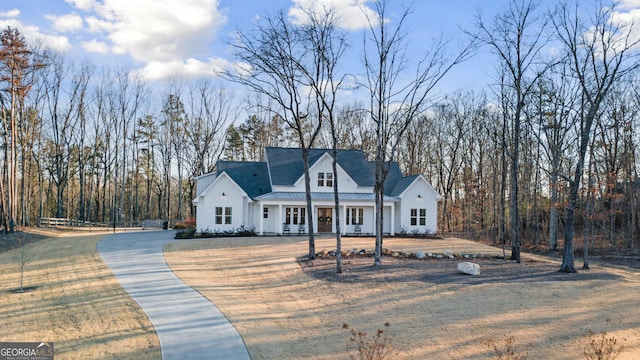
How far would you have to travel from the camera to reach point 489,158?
45438 millimetres

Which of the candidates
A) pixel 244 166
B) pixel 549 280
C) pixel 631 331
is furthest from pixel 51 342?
pixel 244 166

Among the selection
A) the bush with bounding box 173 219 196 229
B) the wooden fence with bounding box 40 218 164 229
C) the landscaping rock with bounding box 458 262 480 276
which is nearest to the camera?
the landscaping rock with bounding box 458 262 480 276

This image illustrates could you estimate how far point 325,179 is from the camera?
3312cm

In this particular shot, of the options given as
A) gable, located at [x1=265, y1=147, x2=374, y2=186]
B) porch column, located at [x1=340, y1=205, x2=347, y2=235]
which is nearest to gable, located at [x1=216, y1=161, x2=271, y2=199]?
gable, located at [x1=265, y1=147, x2=374, y2=186]

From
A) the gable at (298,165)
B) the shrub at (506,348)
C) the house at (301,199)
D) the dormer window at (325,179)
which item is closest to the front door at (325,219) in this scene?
the house at (301,199)

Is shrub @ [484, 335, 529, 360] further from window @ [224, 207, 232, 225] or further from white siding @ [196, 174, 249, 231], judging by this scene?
window @ [224, 207, 232, 225]

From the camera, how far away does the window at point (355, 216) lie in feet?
106

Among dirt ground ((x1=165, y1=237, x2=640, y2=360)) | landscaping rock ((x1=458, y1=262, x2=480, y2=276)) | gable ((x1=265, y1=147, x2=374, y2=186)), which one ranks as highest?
gable ((x1=265, y1=147, x2=374, y2=186))

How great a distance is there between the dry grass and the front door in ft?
52.3

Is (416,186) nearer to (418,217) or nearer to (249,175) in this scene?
(418,217)

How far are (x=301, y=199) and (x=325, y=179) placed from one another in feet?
10.3

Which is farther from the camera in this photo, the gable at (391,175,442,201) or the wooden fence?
the wooden fence

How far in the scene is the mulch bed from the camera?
1602cm

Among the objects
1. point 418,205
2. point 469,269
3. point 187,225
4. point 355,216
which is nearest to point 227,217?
point 187,225
